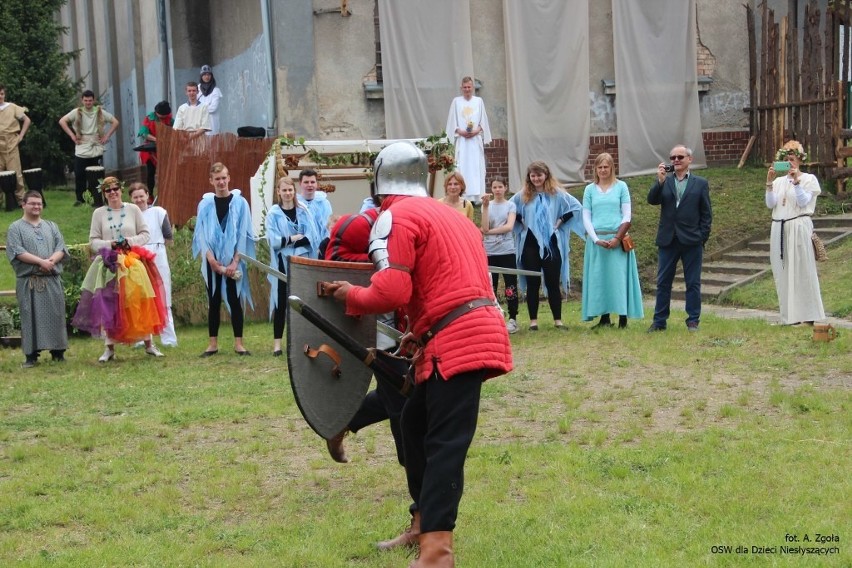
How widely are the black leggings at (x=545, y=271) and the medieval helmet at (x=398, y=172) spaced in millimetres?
7328

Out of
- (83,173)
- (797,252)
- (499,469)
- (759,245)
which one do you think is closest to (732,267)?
(759,245)

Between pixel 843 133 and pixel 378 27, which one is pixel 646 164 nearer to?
pixel 843 133

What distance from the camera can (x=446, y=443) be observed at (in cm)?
500

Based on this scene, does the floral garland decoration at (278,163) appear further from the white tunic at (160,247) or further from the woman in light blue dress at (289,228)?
the woman in light blue dress at (289,228)

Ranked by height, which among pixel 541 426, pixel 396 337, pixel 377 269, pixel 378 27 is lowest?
pixel 541 426

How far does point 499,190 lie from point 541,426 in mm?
5282

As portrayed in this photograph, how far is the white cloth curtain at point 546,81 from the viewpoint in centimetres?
1964

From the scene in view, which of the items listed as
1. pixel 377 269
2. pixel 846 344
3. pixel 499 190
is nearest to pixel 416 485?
pixel 377 269

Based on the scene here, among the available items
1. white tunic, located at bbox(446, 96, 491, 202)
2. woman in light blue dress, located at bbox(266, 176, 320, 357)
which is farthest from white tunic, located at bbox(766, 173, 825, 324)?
white tunic, located at bbox(446, 96, 491, 202)

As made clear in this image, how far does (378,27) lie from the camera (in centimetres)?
1948

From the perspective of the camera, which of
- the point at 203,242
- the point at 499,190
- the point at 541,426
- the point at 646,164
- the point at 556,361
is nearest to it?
the point at 541,426

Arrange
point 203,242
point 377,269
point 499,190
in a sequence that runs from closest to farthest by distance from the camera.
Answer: point 377,269 < point 203,242 < point 499,190

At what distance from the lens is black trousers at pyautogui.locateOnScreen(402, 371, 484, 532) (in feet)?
16.3

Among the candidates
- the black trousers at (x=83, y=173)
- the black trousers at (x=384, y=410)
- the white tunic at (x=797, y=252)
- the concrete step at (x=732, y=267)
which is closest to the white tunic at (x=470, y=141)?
the concrete step at (x=732, y=267)
